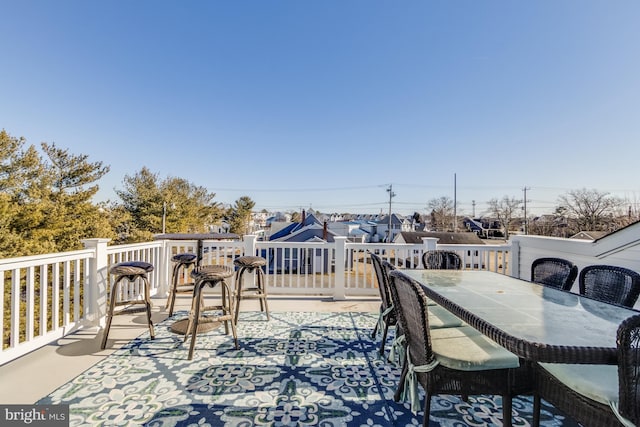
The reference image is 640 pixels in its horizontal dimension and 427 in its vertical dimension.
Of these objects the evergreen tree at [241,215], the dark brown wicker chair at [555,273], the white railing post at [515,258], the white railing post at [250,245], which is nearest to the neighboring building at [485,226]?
the evergreen tree at [241,215]

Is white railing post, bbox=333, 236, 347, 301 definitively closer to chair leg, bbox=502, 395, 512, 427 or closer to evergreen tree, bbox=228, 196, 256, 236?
chair leg, bbox=502, 395, 512, 427

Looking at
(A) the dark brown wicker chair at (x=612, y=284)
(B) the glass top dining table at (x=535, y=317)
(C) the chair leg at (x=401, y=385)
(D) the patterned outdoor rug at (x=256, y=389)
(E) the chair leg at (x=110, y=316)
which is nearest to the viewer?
(B) the glass top dining table at (x=535, y=317)

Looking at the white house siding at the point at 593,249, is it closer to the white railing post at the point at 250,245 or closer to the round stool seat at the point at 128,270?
the white railing post at the point at 250,245

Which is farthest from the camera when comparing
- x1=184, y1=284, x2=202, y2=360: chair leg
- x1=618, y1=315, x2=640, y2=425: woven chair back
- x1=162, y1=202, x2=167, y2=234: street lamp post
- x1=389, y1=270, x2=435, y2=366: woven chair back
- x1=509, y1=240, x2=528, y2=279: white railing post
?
x1=162, y1=202, x2=167, y2=234: street lamp post

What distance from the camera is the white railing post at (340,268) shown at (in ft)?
14.6

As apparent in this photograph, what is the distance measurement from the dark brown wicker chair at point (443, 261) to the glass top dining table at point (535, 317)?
32.5 inches

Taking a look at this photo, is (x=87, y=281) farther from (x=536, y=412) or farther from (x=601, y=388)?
(x=601, y=388)

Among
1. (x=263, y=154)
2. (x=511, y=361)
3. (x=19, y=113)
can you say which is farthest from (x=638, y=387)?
(x=263, y=154)

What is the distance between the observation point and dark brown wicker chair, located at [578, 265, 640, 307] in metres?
1.96

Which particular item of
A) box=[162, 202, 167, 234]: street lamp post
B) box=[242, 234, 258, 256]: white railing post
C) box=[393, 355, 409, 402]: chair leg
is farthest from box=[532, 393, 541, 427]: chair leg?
box=[162, 202, 167, 234]: street lamp post

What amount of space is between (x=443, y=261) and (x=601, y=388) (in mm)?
2270

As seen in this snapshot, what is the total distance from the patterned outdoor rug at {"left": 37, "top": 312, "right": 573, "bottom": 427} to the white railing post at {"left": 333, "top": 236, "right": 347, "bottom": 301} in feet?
4.91

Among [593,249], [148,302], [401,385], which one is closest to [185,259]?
[148,302]

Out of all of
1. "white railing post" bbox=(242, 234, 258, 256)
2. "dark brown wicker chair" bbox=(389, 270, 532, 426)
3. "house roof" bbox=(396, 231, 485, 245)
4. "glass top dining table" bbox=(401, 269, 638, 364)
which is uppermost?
"white railing post" bbox=(242, 234, 258, 256)
